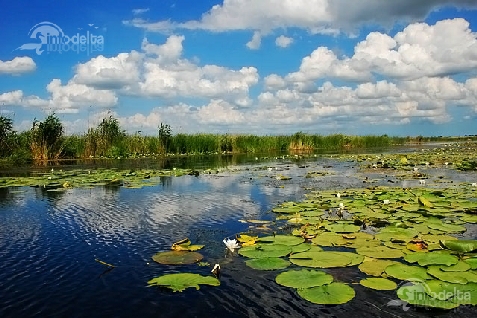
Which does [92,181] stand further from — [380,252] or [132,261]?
[380,252]

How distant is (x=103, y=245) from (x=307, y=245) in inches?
129

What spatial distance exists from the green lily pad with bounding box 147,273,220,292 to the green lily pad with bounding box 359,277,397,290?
165cm

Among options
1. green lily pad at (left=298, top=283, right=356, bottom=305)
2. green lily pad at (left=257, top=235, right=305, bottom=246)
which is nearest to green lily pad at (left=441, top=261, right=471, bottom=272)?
green lily pad at (left=298, top=283, right=356, bottom=305)

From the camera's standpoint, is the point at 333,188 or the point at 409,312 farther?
the point at 333,188

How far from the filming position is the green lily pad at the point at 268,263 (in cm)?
484

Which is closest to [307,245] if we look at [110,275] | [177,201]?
[110,275]

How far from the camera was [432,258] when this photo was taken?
4711 mm

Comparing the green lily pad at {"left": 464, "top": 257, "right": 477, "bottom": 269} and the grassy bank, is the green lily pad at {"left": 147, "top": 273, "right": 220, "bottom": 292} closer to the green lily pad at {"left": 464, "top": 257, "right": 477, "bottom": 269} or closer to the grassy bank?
the green lily pad at {"left": 464, "top": 257, "right": 477, "bottom": 269}

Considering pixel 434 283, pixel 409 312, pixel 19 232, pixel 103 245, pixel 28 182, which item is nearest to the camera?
pixel 409 312

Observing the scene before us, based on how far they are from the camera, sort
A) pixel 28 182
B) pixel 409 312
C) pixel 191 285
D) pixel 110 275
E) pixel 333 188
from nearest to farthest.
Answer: pixel 409 312 < pixel 191 285 < pixel 110 275 < pixel 333 188 < pixel 28 182

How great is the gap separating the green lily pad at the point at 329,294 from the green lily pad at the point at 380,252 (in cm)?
119

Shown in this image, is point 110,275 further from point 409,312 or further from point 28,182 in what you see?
point 28,182

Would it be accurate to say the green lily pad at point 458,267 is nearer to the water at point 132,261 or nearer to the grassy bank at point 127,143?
the water at point 132,261

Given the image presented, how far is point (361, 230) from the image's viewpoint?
6.51m
